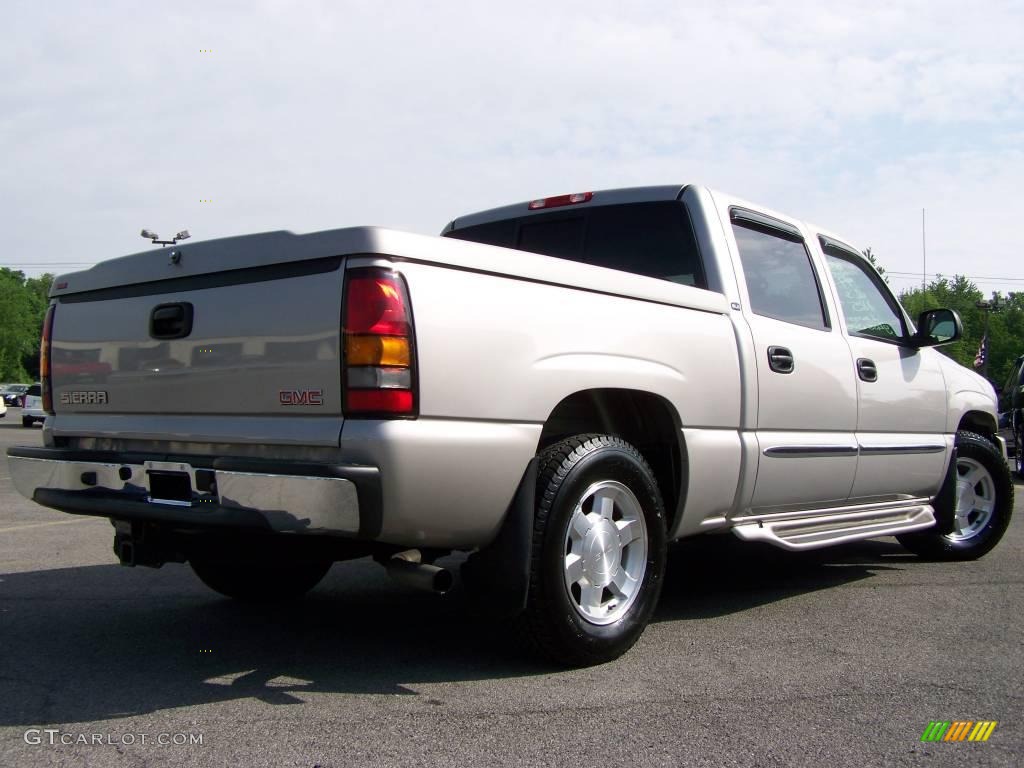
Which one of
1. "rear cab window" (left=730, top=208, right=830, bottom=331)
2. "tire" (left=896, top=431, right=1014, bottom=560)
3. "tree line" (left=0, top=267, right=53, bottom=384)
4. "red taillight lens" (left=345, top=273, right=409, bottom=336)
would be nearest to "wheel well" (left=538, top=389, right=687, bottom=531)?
"rear cab window" (left=730, top=208, right=830, bottom=331)

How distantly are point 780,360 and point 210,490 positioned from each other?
268 centimetres

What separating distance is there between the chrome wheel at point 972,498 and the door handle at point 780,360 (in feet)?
7.48

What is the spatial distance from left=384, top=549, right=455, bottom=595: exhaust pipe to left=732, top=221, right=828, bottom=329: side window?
7.11 ft

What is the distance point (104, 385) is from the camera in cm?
384

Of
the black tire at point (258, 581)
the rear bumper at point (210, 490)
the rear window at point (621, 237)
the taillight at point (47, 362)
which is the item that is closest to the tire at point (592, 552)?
the rear bumper at point (210, 490)

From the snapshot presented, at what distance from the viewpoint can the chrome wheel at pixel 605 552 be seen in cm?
368

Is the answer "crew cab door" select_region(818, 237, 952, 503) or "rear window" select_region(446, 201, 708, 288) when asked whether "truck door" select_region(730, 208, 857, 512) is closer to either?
"crew cab door" select_region(818, 237, 952, 503)

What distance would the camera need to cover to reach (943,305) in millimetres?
74562

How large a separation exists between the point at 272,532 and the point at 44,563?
3478 mm

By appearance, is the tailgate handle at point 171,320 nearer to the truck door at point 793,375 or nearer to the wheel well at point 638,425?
the wheel well at point 638,425

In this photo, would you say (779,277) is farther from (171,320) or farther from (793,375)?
(171,320)

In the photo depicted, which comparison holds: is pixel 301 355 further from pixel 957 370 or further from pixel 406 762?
pixel 957 370

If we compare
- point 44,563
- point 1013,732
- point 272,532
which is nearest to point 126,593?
point 44,563

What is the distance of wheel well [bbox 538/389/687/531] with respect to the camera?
13.2ft
